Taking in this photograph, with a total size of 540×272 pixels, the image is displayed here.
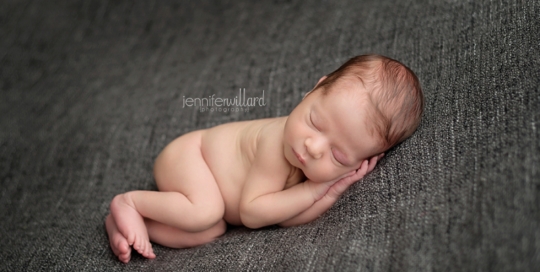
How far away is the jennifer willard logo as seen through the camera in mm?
1575

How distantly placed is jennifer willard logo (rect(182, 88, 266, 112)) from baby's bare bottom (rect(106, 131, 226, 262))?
322mm

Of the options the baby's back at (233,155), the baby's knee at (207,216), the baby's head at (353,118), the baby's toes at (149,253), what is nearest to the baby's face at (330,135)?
the baby's head at (353,118)

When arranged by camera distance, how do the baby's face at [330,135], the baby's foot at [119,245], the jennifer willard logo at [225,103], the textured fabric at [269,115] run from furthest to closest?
the jennifer willard logo at [225,103] < the baby's foot at [119,245] < the baby's face at [330,135] < the textured fabric at [269,115]

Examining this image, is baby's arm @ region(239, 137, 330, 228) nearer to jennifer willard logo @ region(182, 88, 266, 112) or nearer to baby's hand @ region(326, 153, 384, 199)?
baby's hand @ region(326, 153, 384, 199)

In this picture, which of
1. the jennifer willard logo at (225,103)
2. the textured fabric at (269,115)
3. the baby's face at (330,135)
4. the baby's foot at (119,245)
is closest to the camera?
the textured fabric at (269,115)

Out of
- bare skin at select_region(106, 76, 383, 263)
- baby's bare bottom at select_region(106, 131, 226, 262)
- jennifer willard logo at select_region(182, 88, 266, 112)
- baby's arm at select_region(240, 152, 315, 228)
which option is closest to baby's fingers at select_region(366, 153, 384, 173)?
bare skin at select_region(106, 76, 383, 263)

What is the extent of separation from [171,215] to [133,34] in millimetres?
974

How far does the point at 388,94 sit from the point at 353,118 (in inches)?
3.5

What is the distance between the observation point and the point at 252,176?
46.1 inches

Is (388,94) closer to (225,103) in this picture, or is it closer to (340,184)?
(340,184)

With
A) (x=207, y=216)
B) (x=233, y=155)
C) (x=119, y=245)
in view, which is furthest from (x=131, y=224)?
(x=233, y=155)

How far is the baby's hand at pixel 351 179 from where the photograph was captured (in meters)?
1.10

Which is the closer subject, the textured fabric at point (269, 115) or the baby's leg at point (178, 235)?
the textured fabric at point (269, 115)

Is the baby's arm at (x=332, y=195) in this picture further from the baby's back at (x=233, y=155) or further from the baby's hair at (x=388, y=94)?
the baby's back at (x=233, y=155)
